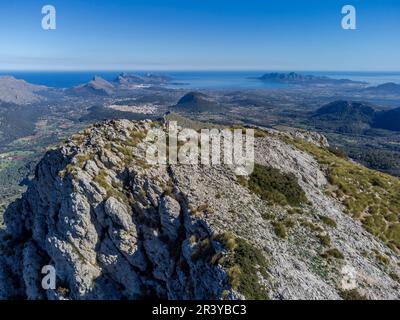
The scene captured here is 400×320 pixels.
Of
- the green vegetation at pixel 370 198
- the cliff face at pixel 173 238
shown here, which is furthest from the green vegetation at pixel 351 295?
the green vegetation at pixel 370 198

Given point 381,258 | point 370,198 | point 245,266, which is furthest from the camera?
point 370,198

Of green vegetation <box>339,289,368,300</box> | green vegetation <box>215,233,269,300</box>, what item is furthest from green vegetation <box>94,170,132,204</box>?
green vegetation <box>339,289,368,300</box>

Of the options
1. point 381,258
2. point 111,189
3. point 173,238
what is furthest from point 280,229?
point 111,189

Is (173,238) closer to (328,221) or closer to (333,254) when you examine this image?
(333,254)

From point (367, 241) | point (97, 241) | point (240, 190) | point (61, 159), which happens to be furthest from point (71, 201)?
point (367, 241)

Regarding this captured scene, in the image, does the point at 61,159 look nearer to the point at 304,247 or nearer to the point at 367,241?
the point at 304,247

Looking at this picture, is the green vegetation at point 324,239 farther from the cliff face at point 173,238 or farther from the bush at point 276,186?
the bush at point 276,186
